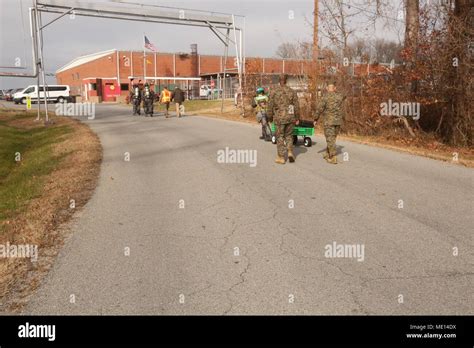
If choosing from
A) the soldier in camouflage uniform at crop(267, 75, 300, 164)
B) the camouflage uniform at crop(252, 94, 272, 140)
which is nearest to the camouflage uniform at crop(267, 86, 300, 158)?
the soldier in camouflage uniform at crop(267, 75, 300, 164)

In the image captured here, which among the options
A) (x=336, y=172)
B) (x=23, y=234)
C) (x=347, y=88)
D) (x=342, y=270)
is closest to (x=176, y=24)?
(x=347, y=88)

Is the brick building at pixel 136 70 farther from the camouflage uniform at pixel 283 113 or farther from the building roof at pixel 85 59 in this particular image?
the camouflage uniform at pixel 283 113

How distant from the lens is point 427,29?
1381 cm

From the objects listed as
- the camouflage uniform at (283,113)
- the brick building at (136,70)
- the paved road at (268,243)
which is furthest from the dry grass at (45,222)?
the brick building at (136,70)

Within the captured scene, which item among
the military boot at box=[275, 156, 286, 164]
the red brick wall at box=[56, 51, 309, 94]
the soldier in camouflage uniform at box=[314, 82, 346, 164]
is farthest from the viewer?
the red brick wall at box=[56, 51, 309, 94]

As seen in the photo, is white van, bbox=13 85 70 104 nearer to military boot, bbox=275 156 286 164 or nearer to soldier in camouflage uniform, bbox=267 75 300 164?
A: soldier in camouflage uniform, bbox=267 75 300 164

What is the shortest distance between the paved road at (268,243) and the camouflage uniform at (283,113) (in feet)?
2.96

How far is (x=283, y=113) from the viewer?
32.9 feet

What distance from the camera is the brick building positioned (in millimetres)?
59469

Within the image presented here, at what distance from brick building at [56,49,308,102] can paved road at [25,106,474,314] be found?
160ft

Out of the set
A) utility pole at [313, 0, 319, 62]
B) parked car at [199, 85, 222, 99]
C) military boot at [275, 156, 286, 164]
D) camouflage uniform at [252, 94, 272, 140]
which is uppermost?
utility pole at [313, 0, 319, 62]

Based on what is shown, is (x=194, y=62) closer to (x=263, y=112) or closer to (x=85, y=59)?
(x=85, y=59)

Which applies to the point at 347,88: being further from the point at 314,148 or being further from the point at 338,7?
the point at 314,148
